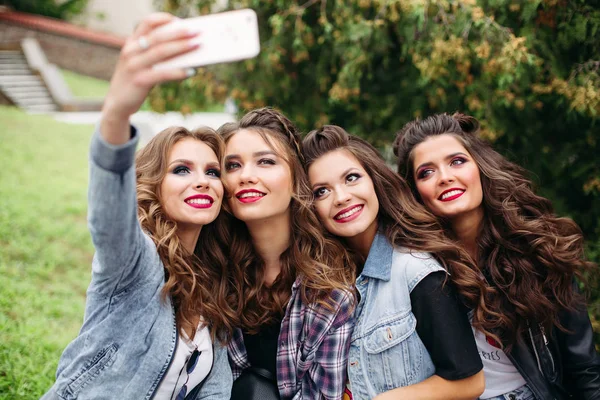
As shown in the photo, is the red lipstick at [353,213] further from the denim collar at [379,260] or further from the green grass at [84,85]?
the green grass at [84,85]

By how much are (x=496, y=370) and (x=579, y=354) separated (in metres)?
0.42

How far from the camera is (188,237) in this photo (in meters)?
2.56

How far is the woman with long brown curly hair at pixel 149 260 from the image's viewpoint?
1.46 metres

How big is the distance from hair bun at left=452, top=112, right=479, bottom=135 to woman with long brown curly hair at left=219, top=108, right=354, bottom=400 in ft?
3.30

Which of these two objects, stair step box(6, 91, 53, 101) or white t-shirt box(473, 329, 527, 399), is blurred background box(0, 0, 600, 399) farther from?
stair step box(6, 91, 53, 101)

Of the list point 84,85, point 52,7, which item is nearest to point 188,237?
point 84,85

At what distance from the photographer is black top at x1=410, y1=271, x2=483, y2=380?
229 cm

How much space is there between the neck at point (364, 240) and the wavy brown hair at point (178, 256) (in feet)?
2.39

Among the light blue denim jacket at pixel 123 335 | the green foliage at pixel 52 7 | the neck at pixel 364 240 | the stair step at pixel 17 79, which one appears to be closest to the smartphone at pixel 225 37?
the light blue denim jacket at pixel 123 335

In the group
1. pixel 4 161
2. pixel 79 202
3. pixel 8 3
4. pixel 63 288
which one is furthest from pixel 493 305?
pixel 8 3

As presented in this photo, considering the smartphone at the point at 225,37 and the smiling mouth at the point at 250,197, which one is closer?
the smartphone at the point at 225,37

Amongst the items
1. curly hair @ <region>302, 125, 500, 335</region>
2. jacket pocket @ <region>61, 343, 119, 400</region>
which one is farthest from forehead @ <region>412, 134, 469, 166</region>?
jacket pocket @ <region>61, 343, 119, 400</region>

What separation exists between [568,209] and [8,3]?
21.0 meters

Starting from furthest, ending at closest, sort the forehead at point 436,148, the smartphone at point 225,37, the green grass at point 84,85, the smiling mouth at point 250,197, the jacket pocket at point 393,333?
the green grass at point 84,85, the forehead at point 436,148, the smiling mouth at point 250,197, the jacket pocket at point 393,333, the smartphone at point 225,37
